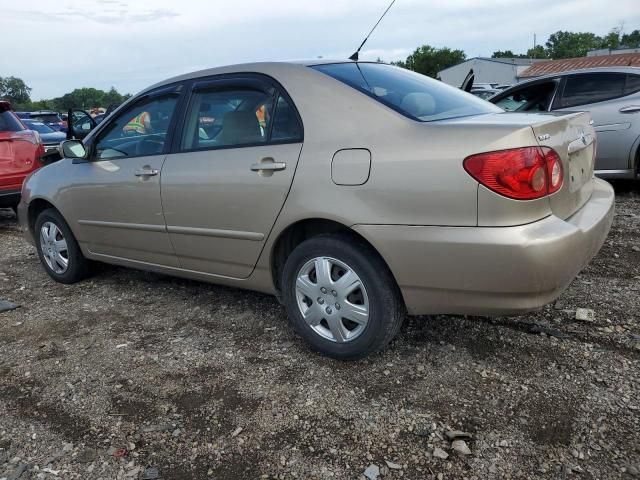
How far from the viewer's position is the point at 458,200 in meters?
2.32

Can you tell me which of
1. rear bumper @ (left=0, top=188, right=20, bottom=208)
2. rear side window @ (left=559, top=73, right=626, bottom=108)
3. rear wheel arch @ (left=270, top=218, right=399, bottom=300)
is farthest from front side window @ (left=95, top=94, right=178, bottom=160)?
rear side window @ (left=559, top=73, right=626, bottom=108)

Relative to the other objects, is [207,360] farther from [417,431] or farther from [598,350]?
[598,350]

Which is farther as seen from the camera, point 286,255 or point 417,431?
point 286,255

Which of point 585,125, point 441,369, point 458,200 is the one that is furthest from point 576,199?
point 441,369

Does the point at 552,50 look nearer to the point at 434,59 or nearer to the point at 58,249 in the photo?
the point at 434,59

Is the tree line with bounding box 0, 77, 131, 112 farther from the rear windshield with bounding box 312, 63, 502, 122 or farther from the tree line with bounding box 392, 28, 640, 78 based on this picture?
the rear windshield with bounding box 312, 63, 502, 122

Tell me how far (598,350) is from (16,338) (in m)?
3.57

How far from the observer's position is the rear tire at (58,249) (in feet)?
14.5

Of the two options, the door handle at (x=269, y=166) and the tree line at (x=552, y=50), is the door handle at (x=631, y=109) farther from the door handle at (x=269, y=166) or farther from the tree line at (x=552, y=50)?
the tree line at (x=552, y=50)

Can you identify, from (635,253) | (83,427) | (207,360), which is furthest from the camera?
(635,253)

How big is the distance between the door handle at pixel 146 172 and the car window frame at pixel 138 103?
0.11 m

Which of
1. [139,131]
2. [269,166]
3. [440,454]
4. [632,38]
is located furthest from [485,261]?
[632,38]

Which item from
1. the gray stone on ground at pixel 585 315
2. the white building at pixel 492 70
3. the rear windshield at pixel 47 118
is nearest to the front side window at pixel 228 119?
the gray stone on ground at pixel 585 315

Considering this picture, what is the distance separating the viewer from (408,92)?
2990mm
